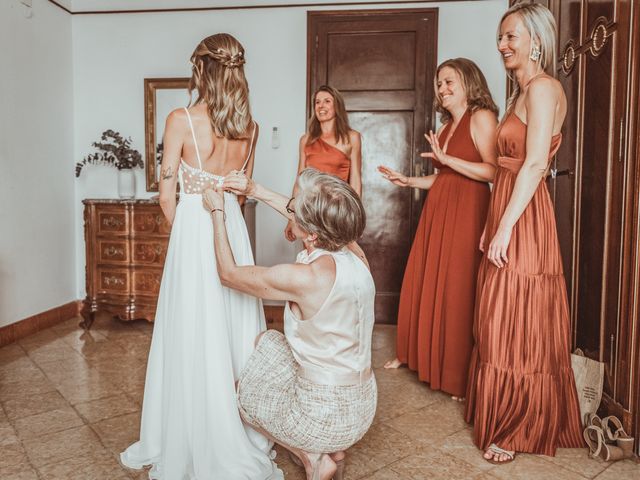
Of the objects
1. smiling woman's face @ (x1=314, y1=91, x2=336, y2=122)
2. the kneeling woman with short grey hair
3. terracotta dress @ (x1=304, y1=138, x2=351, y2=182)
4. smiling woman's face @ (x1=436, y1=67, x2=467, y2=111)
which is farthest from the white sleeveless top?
smiling woman's face @ (x1=314, y1=91, x2=336, y2=122)

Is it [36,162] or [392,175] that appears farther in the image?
[36,162]

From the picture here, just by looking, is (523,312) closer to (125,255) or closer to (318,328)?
(318,328)

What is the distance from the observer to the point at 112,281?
4.20m

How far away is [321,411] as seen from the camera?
1.67 meters

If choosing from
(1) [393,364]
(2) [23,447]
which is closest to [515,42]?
(1) [393,364]

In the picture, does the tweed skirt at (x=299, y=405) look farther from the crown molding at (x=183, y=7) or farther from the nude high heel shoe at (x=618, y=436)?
the crown molding at (x=183, y=7)

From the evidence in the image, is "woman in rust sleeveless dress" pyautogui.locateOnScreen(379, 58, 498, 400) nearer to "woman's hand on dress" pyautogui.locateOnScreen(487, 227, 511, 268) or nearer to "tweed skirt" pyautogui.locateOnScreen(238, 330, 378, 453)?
"woman's hand on dress" pyautogui.locateOnScreen(487, 227, 511, 268)

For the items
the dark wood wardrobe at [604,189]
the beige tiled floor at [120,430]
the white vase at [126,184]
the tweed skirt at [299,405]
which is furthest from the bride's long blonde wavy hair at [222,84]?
the white vase at [126,184]

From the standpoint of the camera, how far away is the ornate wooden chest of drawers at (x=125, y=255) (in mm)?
4098

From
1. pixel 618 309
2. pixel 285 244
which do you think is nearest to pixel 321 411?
pixel 618 309

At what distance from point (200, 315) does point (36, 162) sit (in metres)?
3.09

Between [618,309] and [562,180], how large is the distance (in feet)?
2.82

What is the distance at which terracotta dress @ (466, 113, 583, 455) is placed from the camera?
219 cm

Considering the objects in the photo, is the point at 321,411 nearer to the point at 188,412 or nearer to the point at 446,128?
the point at 188,412
